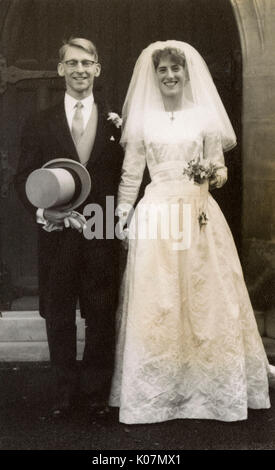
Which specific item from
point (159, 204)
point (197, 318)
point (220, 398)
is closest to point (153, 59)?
point (159, 204)

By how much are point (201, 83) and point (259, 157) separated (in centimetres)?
102

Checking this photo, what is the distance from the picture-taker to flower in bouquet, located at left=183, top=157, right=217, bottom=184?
328cm

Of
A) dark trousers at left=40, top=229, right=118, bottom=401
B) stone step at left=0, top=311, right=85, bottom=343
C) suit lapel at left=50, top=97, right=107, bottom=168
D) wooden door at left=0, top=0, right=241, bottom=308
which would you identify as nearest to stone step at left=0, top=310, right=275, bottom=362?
stone step at left=0, top=311, right=85, bottom=343

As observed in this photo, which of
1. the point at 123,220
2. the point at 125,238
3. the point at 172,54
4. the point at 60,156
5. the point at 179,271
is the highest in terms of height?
the point at 172,54

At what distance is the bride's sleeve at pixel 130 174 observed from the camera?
3.47 metres

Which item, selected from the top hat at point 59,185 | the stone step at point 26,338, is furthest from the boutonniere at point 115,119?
the stone step at point 26,338

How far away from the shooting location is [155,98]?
347cm

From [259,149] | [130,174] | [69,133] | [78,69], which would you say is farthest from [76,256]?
[259,149]

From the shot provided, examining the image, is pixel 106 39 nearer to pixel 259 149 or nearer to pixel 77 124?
pixel 259 149

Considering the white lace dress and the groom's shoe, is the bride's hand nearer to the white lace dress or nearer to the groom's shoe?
the white lace dress

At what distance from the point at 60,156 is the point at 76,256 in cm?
53

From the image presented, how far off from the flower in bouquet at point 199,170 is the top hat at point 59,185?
512 mm

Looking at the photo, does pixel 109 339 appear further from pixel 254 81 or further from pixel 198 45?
pixel 198 45

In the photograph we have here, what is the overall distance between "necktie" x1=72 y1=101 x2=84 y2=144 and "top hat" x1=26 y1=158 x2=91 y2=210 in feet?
0.62
